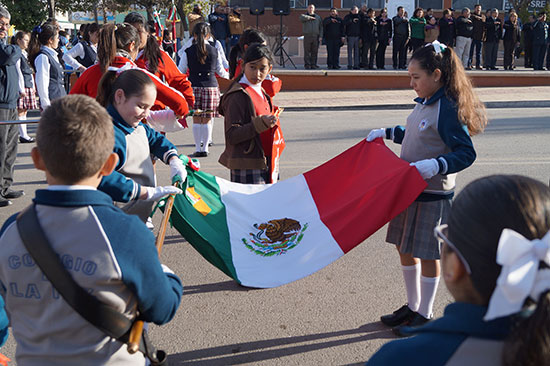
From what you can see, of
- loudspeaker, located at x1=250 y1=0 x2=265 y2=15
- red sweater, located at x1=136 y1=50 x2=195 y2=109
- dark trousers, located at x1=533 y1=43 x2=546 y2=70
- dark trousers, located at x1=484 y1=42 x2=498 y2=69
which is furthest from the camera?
loudspeaker, located at x1=250 y1=0 x2=265 y2=15

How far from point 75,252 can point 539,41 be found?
22.4 metres

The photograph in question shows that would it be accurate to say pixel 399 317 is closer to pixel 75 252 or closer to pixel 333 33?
pixel 75 252

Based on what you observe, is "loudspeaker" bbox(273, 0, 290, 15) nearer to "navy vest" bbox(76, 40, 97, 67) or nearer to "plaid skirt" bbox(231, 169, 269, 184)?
"navy vest" bbox(76, 40, 97, 67)

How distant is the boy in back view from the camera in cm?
188

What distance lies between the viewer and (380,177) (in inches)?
158

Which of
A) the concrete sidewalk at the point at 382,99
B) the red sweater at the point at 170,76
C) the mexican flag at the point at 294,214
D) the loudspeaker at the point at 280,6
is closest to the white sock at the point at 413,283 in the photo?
the mexican flag at the point at 294,214

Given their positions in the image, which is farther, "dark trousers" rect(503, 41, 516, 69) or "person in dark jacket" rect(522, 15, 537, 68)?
"person in dark jacket" rect(522, 15, 537, 68)

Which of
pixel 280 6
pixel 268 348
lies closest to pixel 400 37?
pixel 280 6

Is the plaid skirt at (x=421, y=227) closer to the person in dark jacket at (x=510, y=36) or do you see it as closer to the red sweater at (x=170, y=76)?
the red sweater at (x=170, y=76)

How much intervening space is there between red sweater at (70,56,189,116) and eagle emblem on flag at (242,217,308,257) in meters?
1.66

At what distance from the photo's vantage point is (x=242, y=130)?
15.6 feet

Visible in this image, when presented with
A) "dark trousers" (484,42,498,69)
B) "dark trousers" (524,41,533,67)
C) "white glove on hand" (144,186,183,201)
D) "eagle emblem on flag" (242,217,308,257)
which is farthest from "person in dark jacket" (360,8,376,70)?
"white glove on hand" (144,186,183,201)

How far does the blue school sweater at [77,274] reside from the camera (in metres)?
1.88

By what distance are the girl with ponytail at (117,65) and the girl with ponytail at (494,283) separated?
4125mm
